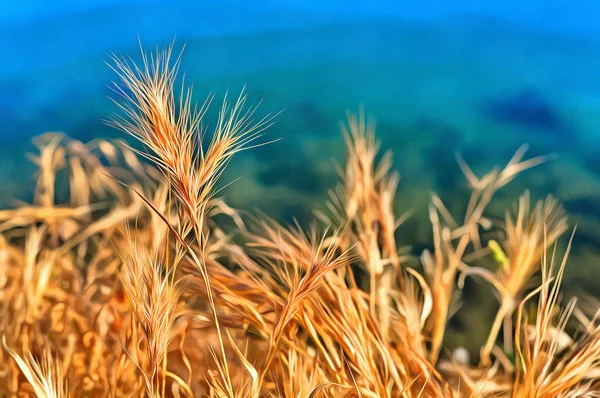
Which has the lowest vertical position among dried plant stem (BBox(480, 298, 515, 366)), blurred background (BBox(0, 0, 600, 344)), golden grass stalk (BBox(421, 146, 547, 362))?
dried plant stem (BBox(480, 298, 515, 366))

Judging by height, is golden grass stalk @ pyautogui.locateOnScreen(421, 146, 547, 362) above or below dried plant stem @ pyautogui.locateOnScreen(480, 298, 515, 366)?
above

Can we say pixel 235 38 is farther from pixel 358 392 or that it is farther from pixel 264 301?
pixel 358 392

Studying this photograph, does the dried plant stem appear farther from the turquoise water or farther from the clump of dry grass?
the turquoise water

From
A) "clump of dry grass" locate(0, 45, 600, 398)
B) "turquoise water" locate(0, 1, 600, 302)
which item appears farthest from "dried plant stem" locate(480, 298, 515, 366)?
"turquoise water" locate(0, 1, 600, 302)

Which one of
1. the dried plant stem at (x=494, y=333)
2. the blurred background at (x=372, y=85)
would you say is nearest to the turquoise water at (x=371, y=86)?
the blurred background at (x=372, y=85)

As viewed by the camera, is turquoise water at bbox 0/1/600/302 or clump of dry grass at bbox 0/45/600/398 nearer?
clump of dry grass at bbox 0/45/600/398

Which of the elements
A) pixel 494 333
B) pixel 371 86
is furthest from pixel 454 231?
pixel 371 86
